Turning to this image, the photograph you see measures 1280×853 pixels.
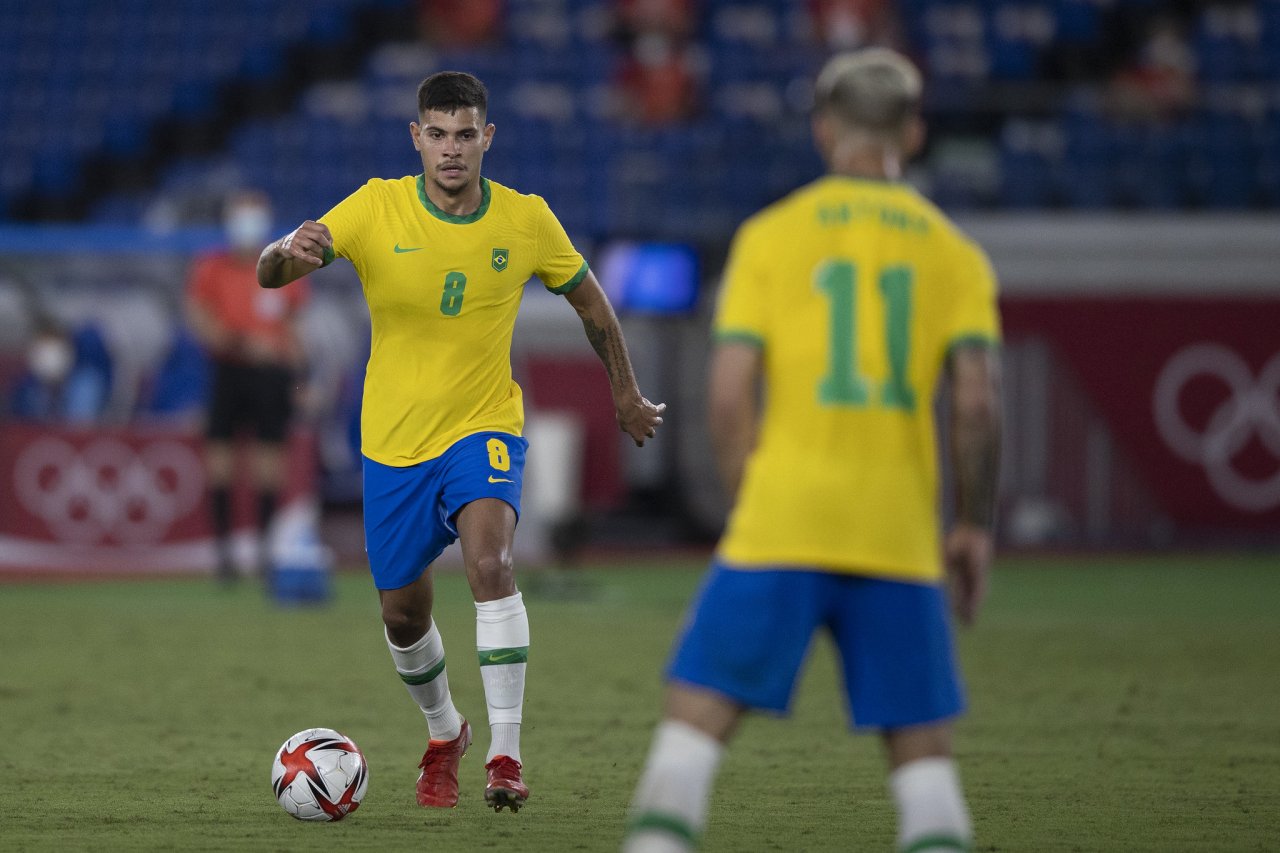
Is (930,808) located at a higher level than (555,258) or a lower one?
lower

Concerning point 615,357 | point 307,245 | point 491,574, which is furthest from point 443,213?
point 491,574

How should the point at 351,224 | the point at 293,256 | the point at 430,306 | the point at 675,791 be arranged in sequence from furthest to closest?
the point at 430,306
the point at 351,224
the point at 293,256
the point at 675,791

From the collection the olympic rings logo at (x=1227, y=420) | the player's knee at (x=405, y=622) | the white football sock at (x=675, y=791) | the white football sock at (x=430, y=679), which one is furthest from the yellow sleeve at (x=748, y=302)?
the olympic rings logo at (x=1227, y=420)

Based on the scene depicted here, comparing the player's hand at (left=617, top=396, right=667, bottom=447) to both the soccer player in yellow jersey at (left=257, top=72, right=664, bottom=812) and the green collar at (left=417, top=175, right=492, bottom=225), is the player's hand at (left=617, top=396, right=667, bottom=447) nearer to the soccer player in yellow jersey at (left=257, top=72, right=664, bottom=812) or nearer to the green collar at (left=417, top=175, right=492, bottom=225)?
the soccer player in yellow jersey at (left=257, top=72, right=664, bottom=812)

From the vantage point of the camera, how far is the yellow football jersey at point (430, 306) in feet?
19.5

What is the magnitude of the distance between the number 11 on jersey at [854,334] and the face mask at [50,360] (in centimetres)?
1245

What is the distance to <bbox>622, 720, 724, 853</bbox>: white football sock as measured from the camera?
149 inches

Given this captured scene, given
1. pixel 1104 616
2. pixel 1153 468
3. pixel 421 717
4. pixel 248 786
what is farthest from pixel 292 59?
pixel 248 786

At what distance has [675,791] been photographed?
382 centimetres

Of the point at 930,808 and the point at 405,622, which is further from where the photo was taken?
the point at 405,622

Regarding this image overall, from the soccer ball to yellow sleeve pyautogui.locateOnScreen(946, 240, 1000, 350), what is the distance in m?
2.70

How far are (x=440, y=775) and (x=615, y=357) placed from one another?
4.66ft

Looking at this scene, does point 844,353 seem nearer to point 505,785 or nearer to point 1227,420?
point 505,785

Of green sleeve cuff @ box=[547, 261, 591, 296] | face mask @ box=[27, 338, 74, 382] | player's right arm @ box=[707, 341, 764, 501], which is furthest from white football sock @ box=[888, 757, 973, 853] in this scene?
face mask @ box=[27, 338, 74, 382]
